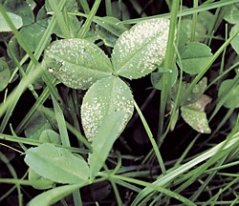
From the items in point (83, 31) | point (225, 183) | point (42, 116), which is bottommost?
point (225, 183)

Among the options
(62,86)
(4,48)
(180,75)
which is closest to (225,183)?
(180,75)

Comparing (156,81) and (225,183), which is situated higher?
(156,81)

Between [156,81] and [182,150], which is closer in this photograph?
[156,81]

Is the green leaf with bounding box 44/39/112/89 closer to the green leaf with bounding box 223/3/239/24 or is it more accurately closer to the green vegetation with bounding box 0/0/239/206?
the green vegetation with bounding box 0/0/239/206

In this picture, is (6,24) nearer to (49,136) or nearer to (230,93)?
(49,136)

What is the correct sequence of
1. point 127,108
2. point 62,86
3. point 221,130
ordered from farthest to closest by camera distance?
1. point 221,130
2. point 62,86
3. point 127,108

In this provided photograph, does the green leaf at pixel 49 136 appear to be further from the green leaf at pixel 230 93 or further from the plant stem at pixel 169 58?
the green leaf at pixel 230 93

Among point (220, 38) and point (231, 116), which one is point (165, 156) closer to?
point (231, 116)

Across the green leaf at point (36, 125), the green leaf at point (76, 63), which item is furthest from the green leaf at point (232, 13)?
the green leaf at point (36, 125)
